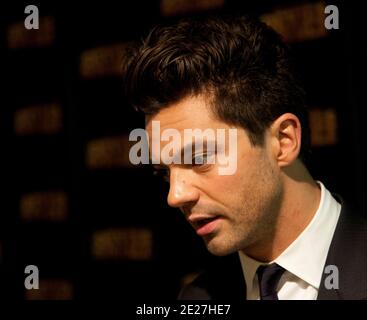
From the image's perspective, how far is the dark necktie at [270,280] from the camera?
→ 1.06 metres

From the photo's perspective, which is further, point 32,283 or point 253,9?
point 32,283

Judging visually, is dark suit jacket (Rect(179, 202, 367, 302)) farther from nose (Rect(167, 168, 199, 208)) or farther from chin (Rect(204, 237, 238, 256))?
nose (Rect(167, 168, 199, 208))

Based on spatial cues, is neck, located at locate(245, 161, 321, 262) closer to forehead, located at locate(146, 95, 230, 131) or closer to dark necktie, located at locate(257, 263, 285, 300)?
dark necktie, located at locate(257, 263, 285, 300)

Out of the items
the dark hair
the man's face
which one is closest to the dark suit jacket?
the man's face

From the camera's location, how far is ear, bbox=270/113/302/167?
1045mm

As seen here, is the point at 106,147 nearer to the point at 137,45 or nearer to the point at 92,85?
the point at 92,85

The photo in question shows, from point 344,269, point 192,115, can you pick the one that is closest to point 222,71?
point 192,115

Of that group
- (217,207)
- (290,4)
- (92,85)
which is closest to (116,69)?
(92,85)

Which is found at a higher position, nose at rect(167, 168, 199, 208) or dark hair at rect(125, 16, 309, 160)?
dark hair at rect(125, 16, 309, 160)

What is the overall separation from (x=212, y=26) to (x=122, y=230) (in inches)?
31.1

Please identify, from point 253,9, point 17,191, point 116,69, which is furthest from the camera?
point 17,191

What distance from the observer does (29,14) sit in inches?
65.1

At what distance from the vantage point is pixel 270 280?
3.52ft

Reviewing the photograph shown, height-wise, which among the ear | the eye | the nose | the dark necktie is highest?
the ear
